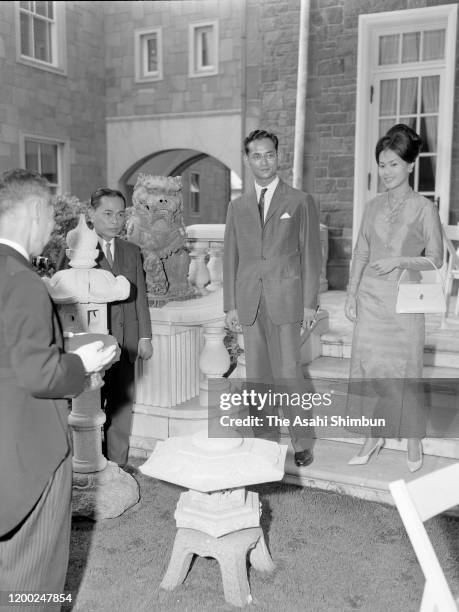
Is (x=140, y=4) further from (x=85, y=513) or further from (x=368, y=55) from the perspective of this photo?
(x=85, y=513)

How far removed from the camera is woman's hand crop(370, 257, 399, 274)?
3.29 metres

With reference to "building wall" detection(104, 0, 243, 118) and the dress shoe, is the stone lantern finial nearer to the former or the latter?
the dress shoe

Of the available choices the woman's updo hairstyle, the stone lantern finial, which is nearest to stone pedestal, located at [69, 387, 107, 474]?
the stone lantern finial

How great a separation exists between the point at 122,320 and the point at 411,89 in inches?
214

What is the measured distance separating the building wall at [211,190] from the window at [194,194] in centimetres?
9

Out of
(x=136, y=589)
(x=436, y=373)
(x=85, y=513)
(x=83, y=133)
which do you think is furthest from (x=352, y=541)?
(x=83, y=133)

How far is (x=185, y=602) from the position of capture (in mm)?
2615

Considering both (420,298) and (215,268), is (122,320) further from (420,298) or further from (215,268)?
(215,268)

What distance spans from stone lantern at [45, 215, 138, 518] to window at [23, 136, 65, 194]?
8.35 meters

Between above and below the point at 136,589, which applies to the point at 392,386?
above

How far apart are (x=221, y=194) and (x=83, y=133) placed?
6.89m

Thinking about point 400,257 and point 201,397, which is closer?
point 400,257

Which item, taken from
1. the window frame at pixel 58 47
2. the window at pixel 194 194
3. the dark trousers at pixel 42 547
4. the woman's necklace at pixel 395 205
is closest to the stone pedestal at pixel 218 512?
the dark trousers at pixel 42 547

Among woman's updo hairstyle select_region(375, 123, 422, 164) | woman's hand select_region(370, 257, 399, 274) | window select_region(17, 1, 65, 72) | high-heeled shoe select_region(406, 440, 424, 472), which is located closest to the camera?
woman's updo hairstyle select_region(375, 123, 422, 164)
